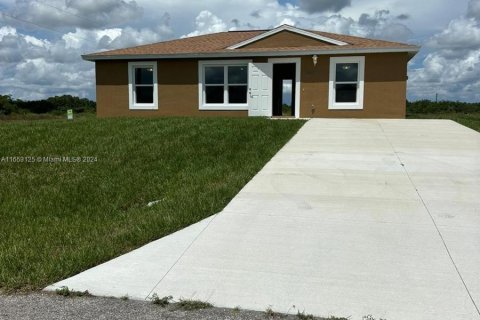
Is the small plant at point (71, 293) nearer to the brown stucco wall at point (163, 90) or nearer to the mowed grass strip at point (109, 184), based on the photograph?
the mowed grass strip at point (109, 184)

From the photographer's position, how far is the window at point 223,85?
18562mm

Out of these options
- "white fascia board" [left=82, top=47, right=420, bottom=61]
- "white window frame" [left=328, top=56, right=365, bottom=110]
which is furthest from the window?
"white window frame" [left=328, top=56, right=365, bottom=110]

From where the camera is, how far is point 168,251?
15.3 feet

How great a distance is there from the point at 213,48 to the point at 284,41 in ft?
9.92

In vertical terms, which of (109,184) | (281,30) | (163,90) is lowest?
(109,184)

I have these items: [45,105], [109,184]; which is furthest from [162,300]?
[45,105]

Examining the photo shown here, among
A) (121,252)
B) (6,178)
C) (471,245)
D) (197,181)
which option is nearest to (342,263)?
(471,245)

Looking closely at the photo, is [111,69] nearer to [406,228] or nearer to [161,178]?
[161,178]

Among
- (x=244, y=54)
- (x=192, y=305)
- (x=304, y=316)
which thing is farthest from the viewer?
(x=244, y=54)

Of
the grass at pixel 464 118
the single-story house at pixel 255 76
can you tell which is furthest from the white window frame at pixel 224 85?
the grass at pixel 464 118

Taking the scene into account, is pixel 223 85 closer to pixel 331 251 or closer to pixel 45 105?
pixel 331 251

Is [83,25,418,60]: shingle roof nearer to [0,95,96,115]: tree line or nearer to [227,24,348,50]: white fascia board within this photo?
[227,24,348,50]: white fascia board

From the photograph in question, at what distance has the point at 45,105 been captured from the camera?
201 feet

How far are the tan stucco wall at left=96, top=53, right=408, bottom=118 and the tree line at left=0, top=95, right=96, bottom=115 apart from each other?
36901 millimetres
